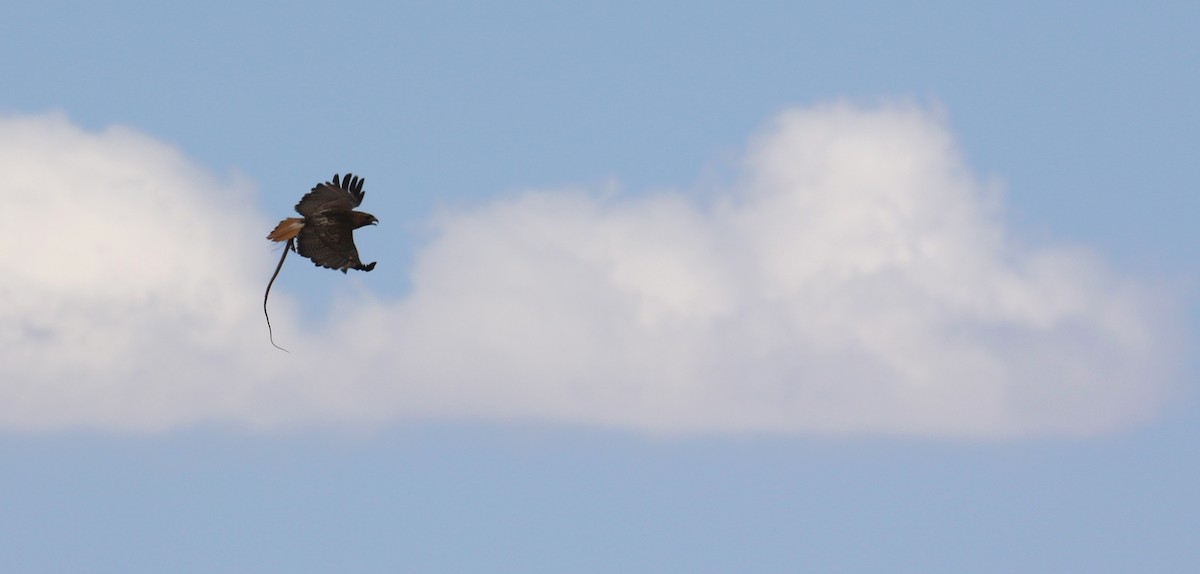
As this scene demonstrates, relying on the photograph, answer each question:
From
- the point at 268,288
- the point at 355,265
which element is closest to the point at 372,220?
the point at 355,265

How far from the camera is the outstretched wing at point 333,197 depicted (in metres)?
60.7

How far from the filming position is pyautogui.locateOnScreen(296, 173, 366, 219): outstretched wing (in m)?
60.7

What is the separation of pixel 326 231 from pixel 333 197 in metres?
1.90

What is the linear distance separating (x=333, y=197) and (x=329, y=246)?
8.08ft

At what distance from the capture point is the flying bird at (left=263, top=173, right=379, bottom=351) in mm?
59281

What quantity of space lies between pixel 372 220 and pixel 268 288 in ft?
21.8

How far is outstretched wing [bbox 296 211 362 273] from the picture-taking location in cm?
5925

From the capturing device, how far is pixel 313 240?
5944 centimetres

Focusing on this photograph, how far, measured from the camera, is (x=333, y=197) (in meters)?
61.3

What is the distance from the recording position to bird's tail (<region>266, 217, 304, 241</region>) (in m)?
59.3

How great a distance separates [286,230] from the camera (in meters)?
59.7

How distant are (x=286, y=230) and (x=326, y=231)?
128 cm

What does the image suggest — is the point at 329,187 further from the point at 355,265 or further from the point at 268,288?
the point at 268,288

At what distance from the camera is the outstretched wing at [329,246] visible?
59.2m
